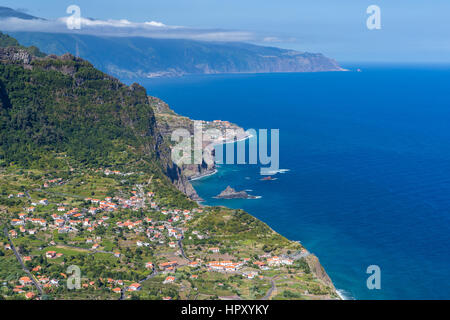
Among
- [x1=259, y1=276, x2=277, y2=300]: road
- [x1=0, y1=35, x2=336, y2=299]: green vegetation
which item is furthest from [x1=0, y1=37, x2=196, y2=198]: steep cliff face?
[x1=259, y1=276, x2=277, y2=300]: road

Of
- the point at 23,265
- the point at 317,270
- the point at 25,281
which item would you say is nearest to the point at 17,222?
the point at 23,265

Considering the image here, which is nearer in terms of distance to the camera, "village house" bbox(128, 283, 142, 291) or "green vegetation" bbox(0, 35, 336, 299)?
"village house" bbox(128, 283, 142, 291)

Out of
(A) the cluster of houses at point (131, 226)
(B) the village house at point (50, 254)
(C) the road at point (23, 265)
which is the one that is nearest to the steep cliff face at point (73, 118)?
(A) the cluster of houses at point (131, 226)

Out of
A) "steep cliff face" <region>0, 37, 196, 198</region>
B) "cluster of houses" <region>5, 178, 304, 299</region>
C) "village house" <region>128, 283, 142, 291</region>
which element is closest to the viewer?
"village house" <region>128, 283, 142, 291</region>

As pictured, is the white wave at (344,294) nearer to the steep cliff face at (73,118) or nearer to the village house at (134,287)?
the village house at (134,287)

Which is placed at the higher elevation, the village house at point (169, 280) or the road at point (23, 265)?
the road at point (23, 265)

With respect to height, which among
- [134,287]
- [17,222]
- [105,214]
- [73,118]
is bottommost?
[134,287]

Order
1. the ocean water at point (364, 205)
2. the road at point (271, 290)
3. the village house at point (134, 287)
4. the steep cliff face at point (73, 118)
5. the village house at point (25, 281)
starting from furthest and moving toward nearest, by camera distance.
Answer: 1. the steep cliff face at point (73, 118)
2. the ocean water at point (364, 205)
3. the village house at point (134, 287)
4. the village house at point (25, 281)
5. the road at point (271, 290)

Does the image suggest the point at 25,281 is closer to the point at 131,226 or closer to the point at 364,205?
the point at 131,226

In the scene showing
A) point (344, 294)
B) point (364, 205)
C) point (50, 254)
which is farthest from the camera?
point (364, 205)

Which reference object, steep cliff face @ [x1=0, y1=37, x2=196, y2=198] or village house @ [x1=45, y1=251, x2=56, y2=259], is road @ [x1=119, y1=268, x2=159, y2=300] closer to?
village house @ [x1=45, y1=251, x2=56, y2=259]
